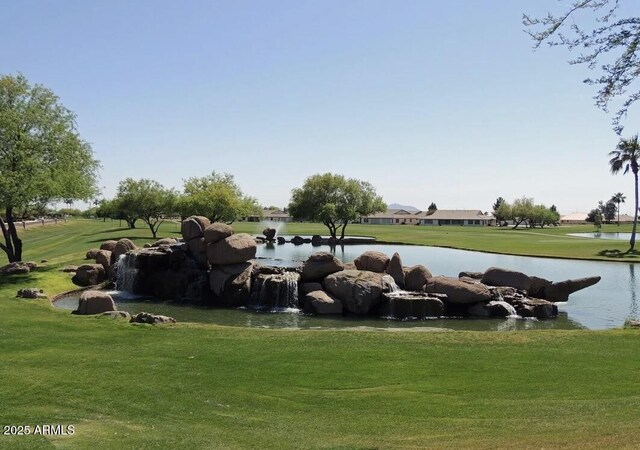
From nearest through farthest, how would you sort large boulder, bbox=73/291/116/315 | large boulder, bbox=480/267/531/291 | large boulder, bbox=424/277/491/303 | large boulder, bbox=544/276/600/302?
large boulder, bbox=73/291/116/315 → large boulder, bbox=424/277/491/303 → large boulder, bbox=544/276/600/302 → large boulder, bbox=480/267/531/291

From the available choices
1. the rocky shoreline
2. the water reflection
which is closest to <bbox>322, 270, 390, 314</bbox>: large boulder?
the rocky shoreline

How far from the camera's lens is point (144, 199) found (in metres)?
89.8

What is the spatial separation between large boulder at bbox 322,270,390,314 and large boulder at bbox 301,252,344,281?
142cm

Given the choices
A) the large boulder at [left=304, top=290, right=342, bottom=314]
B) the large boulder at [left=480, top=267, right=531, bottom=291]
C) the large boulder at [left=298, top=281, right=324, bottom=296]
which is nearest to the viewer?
the large boulder at [left=304, top=290, right=342, bottom=314]

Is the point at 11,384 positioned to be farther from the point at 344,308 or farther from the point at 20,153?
the point at 20,153

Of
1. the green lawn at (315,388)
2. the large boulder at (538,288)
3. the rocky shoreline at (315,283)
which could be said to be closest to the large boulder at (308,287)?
Answer: the rocky shoreline at (315,283)

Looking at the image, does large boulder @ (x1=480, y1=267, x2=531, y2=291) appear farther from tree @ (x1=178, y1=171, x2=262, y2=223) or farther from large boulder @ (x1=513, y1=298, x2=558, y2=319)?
tree @ (x1=178, y1=171, x2=262, y2=223)

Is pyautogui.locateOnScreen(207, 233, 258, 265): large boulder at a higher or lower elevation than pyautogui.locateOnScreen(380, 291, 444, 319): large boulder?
higher

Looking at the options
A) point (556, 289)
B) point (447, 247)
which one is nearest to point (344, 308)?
point (556, 289)

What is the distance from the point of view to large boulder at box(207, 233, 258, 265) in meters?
34.2

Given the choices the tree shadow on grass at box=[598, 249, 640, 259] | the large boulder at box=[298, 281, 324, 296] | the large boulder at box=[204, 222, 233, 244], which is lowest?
the large boulder at box=[298, 281, 324, 296]

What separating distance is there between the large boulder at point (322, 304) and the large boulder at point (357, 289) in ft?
1.59

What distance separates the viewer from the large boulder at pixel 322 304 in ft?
99.3

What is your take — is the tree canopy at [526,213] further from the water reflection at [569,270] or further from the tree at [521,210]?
the water reflection at [569,270]
